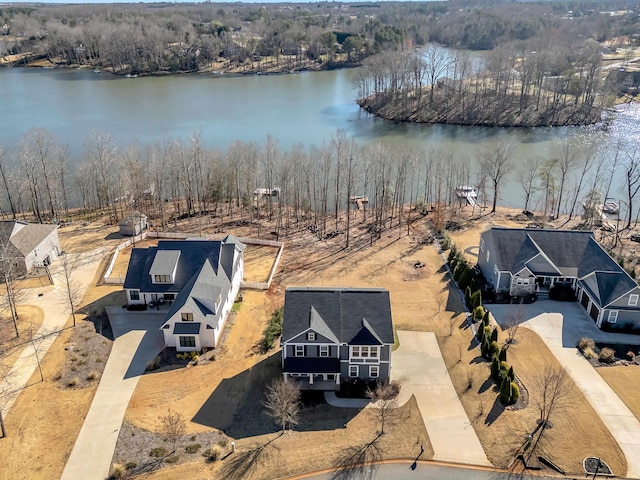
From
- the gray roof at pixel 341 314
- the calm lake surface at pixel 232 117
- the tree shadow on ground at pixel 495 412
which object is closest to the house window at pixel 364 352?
the gray roof at pixel 341 314

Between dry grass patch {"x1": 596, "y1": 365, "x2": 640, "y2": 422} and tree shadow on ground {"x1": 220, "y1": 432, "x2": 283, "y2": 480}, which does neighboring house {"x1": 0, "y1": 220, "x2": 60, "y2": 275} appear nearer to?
tree shadow on ground {"x1": 220, "y1": 432, "x2": 283, "y2": 480}

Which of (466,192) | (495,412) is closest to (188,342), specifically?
(495,412)

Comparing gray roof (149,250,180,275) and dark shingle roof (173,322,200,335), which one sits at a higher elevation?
gray roof (149,250,180,275)

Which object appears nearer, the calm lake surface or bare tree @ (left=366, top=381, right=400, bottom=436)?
bare tree @ (left=366, top=381, right=400, bottom=436)

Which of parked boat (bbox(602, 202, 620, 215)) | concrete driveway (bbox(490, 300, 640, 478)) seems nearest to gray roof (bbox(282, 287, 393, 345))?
concrete driveway (bbox(490, 300, 640, 478))

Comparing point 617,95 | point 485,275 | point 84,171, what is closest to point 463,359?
point 485,275

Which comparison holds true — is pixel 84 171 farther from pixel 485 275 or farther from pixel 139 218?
pixel 485 275

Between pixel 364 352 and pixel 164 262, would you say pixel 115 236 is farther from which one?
pixel 364 352
